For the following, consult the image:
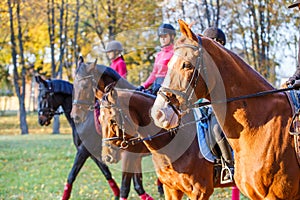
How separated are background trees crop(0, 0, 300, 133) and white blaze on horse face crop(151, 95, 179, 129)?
952cm

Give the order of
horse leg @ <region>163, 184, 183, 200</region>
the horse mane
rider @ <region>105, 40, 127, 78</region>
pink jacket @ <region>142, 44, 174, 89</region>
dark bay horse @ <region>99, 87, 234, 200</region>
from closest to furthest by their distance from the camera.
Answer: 1. the horse mane
2. dark bay horse @ <region>99, 87, 234, 200</region>
3. horse leg @ <region>163, 184, 183, 200</region>
4. pink jacket @ <region>142, 44, 174, 89</region>
5. rider @ <region>105, 40, 127, 78</region>

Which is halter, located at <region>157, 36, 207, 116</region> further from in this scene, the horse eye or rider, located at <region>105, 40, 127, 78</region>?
rider, located at <region>105, 40, 127, 78</region>

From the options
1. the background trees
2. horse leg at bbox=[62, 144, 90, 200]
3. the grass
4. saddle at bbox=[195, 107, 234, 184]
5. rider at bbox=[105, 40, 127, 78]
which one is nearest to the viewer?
saddle at bbox=[195, 107, 234, 184]

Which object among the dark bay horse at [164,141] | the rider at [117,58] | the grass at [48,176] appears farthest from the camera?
the grass at [48,176]

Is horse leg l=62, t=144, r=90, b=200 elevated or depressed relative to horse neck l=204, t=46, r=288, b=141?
depressed

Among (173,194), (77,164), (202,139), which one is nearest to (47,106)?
(77,164)

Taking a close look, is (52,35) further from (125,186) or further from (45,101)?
(125,186)

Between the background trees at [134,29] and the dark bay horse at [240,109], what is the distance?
29.9 feet

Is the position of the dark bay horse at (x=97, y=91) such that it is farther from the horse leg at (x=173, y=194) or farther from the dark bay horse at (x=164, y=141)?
the horse leg at (x=173, y=194)

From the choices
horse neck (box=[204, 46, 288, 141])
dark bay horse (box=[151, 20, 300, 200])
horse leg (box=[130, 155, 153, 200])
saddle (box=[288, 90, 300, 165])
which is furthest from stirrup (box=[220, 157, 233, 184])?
horse leg (box=[130, 155, 153, 200])

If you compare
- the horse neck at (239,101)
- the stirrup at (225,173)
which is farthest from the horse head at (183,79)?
the stirrup at (225,173)

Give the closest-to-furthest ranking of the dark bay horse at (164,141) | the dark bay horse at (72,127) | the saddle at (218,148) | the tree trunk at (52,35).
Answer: the saddle at (218,148) → the dark bay horse at (164,141) → the dark bay horse at (72,127) → the tree trunk at (52,35)

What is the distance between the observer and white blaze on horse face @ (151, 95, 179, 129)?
3824 millimetres

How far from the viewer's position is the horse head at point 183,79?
384cm
